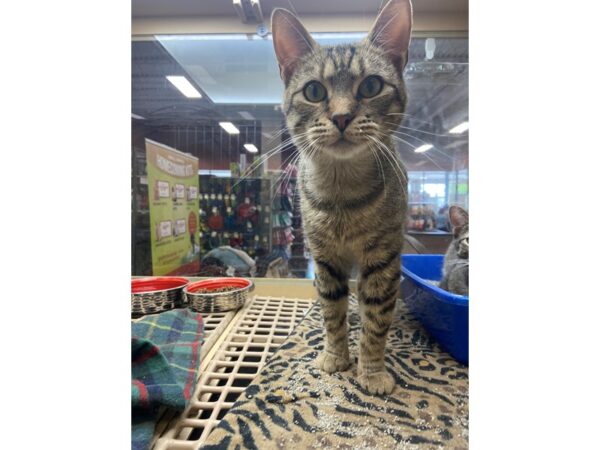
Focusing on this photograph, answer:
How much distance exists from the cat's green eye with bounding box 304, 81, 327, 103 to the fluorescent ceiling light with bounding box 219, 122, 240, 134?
54 centimetres

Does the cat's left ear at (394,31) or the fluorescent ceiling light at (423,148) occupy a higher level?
the cat's left ear at (394,31)

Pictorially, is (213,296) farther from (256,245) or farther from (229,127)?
(229,127)

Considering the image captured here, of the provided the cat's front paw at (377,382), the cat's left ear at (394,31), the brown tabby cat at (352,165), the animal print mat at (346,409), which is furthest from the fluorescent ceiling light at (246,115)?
the cat's front paw at (377,382)

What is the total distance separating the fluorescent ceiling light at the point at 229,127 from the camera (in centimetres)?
112

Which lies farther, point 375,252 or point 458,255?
point 458,255

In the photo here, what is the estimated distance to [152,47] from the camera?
72cm

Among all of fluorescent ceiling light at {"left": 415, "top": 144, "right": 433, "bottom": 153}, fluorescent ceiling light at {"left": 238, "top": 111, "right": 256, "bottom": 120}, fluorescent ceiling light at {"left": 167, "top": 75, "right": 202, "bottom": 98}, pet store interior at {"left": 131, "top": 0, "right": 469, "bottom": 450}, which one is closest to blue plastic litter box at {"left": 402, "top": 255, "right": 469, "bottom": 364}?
pet store interior at {"left": 131, "top": 0, "right": 469, "bottom": 450}

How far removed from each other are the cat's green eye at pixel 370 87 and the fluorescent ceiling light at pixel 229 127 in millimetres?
631

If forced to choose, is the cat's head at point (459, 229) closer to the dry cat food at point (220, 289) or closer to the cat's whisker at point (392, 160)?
the cat's whisker at point (392, 160)
